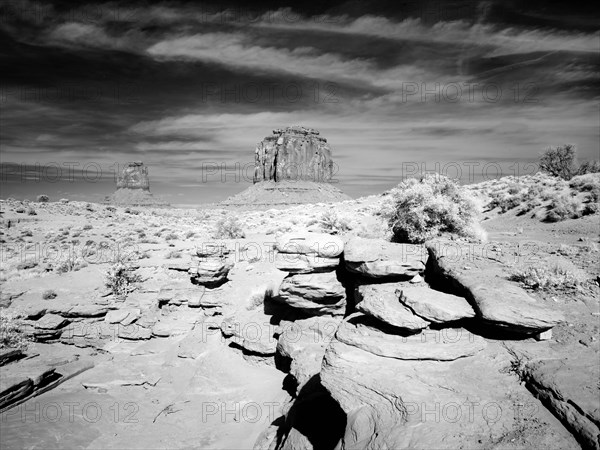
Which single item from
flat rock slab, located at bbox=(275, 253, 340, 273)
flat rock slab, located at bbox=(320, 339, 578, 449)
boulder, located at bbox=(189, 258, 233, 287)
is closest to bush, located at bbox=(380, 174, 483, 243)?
flat rock slab, located at bbox=(275, 253, 340, 273)

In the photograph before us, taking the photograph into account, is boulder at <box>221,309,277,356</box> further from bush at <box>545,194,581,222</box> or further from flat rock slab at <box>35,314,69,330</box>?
bush at <box>545,194,581,222</box>

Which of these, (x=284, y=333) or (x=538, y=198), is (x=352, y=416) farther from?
(x=538, y=198)

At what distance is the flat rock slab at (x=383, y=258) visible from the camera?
7668 millimetres

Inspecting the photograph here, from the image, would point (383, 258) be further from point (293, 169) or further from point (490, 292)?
point (293, 169)

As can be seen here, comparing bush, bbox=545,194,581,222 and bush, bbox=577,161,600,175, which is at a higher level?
bush, bbox=577,161,600,175

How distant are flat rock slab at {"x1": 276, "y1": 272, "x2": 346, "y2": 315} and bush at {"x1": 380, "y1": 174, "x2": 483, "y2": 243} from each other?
3088mm

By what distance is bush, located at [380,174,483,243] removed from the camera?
9945mm

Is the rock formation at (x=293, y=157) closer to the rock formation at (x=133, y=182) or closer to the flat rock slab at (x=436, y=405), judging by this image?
the rock formation at (x=133, y=182)

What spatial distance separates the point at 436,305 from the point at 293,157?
4366 inches

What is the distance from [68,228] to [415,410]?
32.5m

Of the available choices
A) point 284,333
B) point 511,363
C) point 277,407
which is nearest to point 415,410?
point 511,363

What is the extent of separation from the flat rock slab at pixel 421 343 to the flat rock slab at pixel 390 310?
24 cm

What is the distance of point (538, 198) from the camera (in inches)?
650

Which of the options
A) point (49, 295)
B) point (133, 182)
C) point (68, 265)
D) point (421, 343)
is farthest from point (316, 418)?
point (133, 182)
